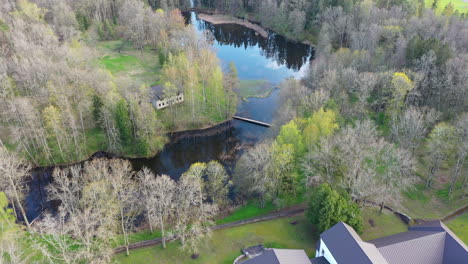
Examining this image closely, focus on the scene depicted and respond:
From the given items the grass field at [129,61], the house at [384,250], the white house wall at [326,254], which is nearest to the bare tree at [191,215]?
the house at [384,250]

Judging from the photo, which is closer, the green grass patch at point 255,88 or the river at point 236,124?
the river at point 236,124

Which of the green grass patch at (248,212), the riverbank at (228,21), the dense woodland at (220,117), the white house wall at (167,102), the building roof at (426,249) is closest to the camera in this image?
the building roof at (426,249)

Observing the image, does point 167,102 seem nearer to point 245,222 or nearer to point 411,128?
point 245,222

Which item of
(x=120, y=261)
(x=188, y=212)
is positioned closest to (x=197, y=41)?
(x=188, y=212)

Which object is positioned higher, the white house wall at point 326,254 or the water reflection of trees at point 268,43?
the water reflection of trees at point 268,43

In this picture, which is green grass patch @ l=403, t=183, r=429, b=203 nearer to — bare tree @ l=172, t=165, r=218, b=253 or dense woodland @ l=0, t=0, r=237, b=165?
bare tree @ l=172, t=165, r=218, b=253

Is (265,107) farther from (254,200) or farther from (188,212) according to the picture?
(188,212)

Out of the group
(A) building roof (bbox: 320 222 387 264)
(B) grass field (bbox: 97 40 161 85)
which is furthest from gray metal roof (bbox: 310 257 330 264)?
(B) grass field (bbox: 97 40 161 85)

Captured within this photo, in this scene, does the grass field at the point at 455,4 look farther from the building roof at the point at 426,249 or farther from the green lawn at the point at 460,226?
the building roof at the point at 426,249
